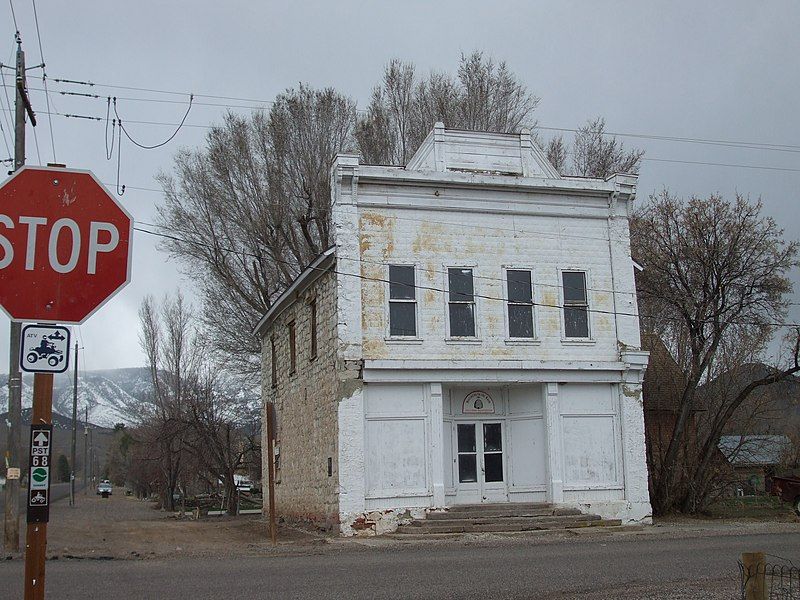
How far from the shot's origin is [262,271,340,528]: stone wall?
2117cm

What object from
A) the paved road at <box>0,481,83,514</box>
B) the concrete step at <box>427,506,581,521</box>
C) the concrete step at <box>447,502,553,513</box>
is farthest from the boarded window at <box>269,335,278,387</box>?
the concrete step at <box>427,506,581,521</box>

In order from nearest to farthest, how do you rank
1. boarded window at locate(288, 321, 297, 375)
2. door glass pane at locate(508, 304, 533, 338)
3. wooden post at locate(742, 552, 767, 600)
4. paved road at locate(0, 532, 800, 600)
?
wooden post at locate(742, 552, 767, 600)
paved road at locate(0, 532, 800, 600)
door glass pane at locate(508, 304, 533, 338)
boarded window at locate(288, 321, 297, 375)

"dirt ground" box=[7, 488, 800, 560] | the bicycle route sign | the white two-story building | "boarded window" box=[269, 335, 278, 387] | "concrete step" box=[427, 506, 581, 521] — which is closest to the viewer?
the bicycle route sign

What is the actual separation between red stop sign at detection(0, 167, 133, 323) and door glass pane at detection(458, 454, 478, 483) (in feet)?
59.6

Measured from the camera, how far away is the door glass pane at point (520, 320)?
21953mm

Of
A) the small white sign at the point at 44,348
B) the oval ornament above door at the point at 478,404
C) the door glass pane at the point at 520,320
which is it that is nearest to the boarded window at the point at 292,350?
the oval ornament above door at the point at 478,404

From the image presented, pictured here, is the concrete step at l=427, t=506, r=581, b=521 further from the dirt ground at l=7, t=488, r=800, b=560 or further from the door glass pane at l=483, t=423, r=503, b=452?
the door glass pane at l=483, t=423, r=503, b=452

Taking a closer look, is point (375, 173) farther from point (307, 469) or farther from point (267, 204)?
point (267, 204)

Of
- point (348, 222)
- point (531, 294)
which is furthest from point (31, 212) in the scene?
point (531, 294)

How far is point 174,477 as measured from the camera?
175ft

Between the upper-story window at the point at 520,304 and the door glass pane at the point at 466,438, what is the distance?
2587 mm

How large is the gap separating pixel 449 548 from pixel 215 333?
22.0 metres

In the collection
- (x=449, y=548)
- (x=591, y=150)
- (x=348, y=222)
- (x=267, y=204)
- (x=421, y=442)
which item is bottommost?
(x=449, y=548)

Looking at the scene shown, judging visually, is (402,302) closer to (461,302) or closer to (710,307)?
(461,302)
